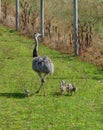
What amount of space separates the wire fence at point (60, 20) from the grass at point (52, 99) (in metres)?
2.07

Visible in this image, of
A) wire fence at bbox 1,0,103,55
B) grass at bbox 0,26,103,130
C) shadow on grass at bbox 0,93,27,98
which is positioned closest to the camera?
grass at bbox 0,26,103,130

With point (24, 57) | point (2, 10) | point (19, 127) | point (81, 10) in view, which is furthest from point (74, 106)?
point (2, 10)

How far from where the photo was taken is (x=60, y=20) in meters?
28.7

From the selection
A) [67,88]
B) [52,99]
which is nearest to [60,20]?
[67,88]

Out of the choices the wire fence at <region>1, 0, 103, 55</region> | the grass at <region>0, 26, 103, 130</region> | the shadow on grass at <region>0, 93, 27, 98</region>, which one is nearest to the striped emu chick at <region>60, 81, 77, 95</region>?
the grass at <region>0, 26, 103, 130</region>

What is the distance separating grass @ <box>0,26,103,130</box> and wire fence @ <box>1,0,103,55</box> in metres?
2.07

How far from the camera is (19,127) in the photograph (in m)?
11.8

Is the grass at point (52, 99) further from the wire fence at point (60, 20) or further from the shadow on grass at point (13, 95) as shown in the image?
the wire fence at point (60, 20)

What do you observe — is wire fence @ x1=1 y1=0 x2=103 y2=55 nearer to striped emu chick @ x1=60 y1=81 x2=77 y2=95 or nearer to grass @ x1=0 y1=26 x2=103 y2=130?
grass @ x1=0 y1=26 x2=103 y2=130

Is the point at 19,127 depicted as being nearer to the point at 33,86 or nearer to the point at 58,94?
the point at 58,94

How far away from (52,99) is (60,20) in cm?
1465

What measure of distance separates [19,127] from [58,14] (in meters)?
19.3

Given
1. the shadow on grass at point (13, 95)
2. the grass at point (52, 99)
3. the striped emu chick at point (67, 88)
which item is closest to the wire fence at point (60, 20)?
the grass at point (52, 99)

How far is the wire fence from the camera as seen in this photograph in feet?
80.1
